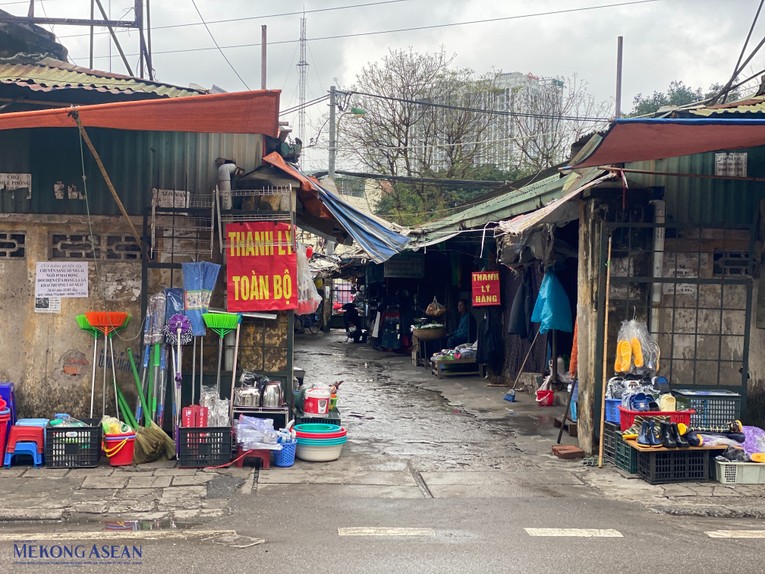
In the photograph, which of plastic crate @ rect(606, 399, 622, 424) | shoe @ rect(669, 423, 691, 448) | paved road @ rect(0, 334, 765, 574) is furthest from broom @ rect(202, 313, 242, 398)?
shoe @ rect(669, 423, 691, 448)

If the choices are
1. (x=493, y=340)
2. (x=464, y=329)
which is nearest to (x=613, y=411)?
(x=493, y=340)

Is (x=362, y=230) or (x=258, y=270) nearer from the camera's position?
(x=258, y=270)

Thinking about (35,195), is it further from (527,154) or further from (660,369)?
(527,154)

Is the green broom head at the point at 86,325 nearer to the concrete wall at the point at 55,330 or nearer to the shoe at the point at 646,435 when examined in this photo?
the concrete wall at the point at 55,330

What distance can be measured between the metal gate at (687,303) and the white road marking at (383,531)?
3.89m

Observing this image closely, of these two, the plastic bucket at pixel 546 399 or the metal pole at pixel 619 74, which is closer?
the metal pole at pixel 619 74

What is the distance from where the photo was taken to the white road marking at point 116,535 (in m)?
5.69

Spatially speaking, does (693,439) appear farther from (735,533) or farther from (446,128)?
(446,128)

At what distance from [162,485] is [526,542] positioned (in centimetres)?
357

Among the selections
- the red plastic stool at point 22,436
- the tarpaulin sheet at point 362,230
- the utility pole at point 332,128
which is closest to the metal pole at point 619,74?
the tarpaulin sheet at point 362,230

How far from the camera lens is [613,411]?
8.45 meters

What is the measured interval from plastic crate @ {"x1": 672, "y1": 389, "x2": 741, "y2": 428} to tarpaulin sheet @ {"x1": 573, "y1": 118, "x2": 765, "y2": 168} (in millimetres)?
2803

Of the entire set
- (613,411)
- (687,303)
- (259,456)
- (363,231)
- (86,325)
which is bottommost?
(259,456)

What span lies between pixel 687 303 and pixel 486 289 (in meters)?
6.78
